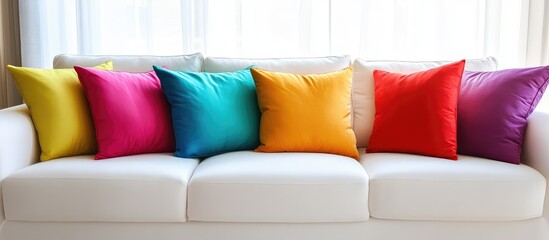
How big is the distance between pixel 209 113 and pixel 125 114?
34 centimetres

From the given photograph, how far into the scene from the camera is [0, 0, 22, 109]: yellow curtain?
3.00 m

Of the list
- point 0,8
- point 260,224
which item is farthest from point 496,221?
point 0,8

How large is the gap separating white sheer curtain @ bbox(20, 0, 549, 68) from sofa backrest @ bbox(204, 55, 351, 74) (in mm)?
469

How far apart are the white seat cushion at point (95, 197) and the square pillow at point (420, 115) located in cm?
91

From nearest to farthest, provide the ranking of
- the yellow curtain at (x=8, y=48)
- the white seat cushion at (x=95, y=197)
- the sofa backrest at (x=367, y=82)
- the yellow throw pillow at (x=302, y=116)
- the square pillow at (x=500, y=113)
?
the white seat cushion at (x=95, y=197)
the square pillow at (x=500, y=113)
the yellow throw pillow at (x=302, y=116)
the sofa backrest at (x=367, y=82)
the yellow curtain at (x=8, y=48)

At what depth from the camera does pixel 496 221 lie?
199 cm

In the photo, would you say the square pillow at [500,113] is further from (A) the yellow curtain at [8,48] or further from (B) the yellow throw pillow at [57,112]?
(A) the yellow curtain at [8,48]

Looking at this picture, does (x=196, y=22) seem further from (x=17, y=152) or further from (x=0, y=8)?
(x=17, y=152)

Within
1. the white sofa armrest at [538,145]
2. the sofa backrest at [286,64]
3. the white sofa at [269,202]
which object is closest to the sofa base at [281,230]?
the white sofa at [269,202]

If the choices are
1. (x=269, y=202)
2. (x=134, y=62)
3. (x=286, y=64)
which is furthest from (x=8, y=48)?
(x=269, y=202)

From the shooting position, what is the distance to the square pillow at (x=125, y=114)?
2184mm

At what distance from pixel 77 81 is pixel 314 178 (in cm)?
111

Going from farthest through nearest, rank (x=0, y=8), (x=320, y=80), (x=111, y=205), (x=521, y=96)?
(x=0, y=8)
(x=320, y=80)
(x=521, y=96)
(x=111, y=205)

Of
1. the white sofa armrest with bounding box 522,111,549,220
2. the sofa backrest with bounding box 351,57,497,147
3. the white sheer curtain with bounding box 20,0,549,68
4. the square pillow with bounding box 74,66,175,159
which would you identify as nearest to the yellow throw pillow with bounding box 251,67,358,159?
the sofa backrest with bounding box 351,57,497,147
